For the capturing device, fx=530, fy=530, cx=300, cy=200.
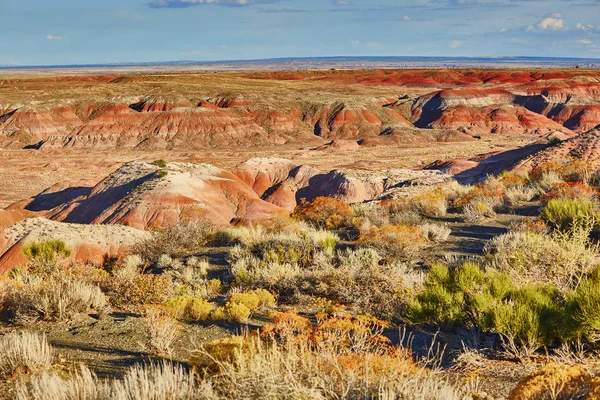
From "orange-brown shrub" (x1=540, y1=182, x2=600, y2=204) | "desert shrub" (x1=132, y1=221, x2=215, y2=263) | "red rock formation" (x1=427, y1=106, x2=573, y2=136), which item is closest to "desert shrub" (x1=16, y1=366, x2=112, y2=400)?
"desert shrub" (x1=132, y1=221, x2=215, y2=263)

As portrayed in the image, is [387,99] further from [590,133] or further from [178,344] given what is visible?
[178,344]

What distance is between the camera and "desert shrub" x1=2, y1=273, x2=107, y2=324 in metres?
7.48

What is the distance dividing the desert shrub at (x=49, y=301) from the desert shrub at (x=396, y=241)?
539 cm

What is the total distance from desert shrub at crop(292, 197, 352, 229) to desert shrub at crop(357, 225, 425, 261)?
3623 millimetres

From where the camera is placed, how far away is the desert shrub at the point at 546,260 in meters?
7.76

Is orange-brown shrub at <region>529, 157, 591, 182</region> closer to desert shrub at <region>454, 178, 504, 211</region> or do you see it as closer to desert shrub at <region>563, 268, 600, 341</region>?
desert shrub at <region>454, 178, 504, 211</region>

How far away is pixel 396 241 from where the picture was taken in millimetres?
10758

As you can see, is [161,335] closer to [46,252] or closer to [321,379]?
[321,379]

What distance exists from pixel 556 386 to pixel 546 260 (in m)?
4.67

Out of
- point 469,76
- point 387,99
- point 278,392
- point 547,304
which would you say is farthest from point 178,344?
point 469,76

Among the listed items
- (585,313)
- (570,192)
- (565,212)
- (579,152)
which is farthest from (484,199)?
(585,313)

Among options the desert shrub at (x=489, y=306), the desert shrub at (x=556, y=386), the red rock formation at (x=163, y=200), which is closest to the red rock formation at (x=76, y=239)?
the red rock formation at (x=163, y=200)

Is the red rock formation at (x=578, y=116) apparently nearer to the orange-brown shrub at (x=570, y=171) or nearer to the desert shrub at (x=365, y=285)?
the orange-brown shrub at (x=570, y=171)

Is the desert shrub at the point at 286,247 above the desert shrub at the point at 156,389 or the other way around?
the other way around
